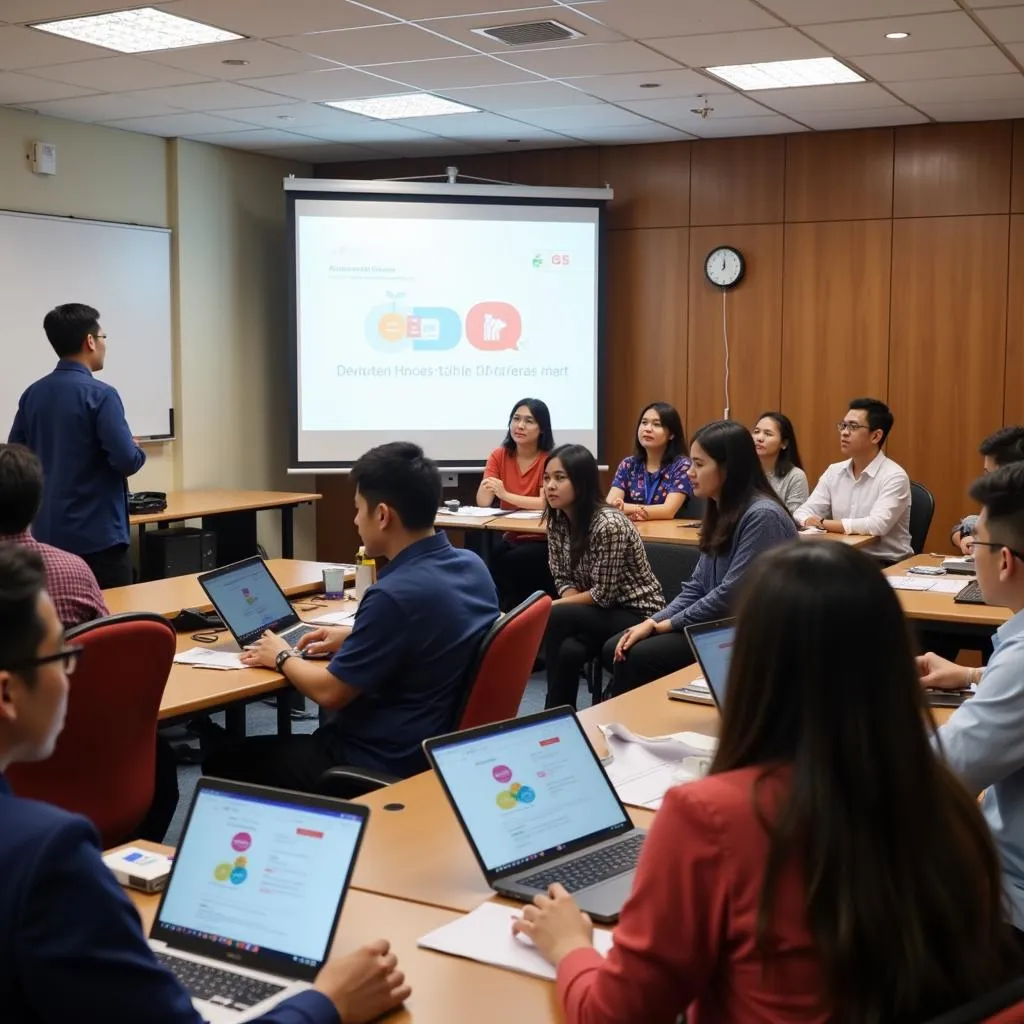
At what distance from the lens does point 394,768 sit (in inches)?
115

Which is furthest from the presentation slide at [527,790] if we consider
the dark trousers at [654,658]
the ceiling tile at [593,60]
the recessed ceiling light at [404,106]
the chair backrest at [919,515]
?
the recessed ceiling light at [404,106]

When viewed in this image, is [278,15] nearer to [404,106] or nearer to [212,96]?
[212,96]

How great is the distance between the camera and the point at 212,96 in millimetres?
6367

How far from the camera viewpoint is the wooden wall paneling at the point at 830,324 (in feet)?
24.3

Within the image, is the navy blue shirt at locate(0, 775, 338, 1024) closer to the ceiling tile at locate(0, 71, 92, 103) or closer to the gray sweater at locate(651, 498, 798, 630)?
the gray sweater at locate(651, 498, 798, 630)

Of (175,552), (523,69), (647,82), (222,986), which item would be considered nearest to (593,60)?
(523,69)

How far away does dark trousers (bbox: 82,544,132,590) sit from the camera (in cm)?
525

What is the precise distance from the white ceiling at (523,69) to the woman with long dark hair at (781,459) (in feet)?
5.45

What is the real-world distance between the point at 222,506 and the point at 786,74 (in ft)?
11.9

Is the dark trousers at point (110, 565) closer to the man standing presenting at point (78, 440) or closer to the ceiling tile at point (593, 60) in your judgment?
the man standing presenting at point (78, 440)

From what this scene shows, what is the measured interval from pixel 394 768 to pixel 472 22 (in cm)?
322

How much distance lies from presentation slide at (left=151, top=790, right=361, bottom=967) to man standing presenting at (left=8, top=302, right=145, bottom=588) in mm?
3685

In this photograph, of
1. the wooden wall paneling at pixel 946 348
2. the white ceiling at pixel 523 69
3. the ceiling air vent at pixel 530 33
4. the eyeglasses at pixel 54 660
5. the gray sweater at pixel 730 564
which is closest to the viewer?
the eyeglasses at pixel 54 660

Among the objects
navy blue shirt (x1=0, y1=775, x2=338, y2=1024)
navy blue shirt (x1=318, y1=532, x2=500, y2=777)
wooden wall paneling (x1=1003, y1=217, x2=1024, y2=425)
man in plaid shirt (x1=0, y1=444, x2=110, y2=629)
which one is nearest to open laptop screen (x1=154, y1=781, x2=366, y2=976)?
navy blue shirt (x1=0, y1=775, x2=338, y2=1024)
